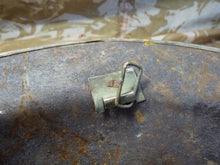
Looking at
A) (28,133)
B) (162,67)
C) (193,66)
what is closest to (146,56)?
(162,67)

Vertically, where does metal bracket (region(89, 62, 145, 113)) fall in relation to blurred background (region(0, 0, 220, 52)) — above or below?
below

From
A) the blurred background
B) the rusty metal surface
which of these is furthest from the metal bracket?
the blurred background

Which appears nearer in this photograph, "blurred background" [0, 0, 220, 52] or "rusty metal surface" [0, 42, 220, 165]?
"rusty metal surface" [0, 42, 220, 165]

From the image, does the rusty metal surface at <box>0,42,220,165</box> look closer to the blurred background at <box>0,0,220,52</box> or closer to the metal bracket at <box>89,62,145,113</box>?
the metal bracket at <box>89,62,145,113</box>

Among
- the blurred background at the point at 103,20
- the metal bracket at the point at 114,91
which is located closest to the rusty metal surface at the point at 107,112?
the metal bracket at the point at 114,91

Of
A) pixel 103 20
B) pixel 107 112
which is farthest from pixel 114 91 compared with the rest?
pixel 103 20

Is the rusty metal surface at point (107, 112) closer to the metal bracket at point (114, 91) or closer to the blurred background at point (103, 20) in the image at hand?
the metal bracket at point (114, 91)
